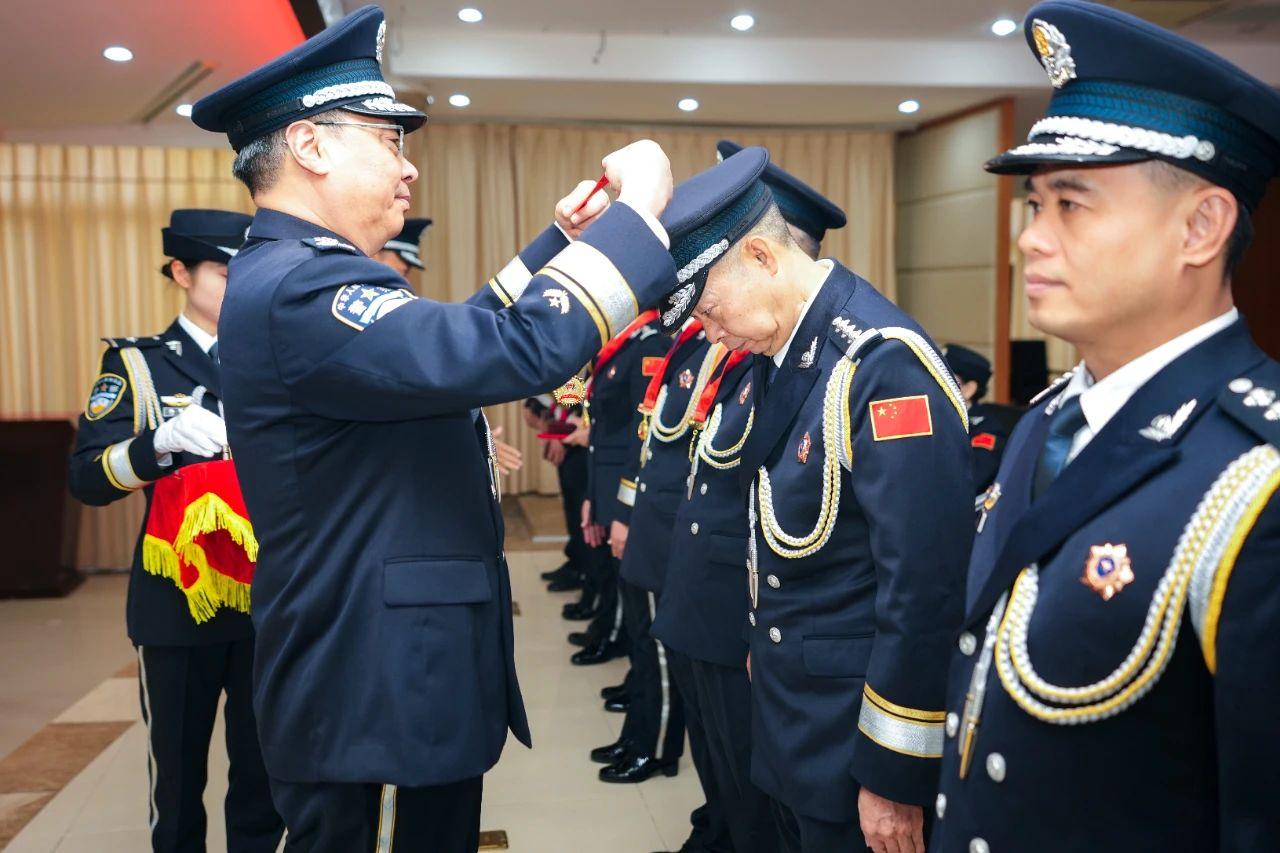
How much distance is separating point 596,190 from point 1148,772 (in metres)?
1.08

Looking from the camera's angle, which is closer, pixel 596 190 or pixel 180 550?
pixel 596 190

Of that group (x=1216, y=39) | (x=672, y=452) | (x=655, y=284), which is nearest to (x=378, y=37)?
(x=655, y=284)

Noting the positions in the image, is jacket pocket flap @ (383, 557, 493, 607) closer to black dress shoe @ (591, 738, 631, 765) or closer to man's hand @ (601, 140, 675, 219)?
man's hand @ (601, 140, 675, 219)

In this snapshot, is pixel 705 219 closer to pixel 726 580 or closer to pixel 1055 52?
pixel 1055 52

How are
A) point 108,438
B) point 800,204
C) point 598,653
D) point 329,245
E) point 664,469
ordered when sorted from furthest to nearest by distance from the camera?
point 598,653, point 664,469, point 108,438, point 800,204, point 329,245

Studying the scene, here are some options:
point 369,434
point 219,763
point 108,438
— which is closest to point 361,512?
point 369,434

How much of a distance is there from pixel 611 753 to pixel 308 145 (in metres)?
2.52

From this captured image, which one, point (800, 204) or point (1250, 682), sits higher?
point (800, 204)

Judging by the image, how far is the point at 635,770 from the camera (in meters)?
3.38

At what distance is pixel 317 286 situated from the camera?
134 cm

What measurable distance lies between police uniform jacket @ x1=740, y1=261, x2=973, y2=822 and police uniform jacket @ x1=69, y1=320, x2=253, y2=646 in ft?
4.53

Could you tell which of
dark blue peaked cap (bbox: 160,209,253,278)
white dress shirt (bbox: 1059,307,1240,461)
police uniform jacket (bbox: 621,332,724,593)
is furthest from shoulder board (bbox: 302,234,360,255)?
police uniform jacket (bbox: 621,332,724,593)

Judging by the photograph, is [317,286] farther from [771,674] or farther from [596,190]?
[771,674]

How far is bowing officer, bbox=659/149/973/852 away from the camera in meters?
1.46
